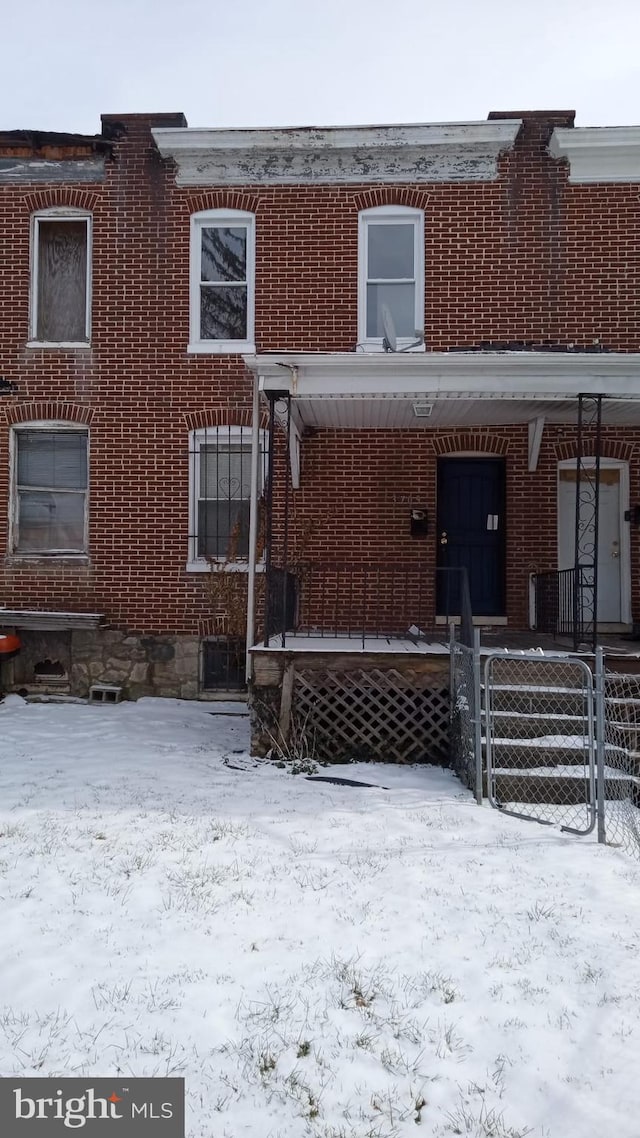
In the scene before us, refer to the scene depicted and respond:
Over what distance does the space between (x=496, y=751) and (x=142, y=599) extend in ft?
18.9

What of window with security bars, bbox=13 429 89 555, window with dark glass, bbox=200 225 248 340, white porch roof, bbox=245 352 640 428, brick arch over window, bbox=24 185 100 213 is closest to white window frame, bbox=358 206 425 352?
window with dark glass, bbox=200 225 248 340

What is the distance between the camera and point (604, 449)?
10297 mm

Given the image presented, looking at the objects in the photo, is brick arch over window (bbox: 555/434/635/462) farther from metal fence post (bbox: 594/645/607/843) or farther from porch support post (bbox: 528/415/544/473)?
metal fence post (bbox: 594/645/607/843)

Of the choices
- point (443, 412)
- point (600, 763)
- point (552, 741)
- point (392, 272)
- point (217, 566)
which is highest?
point (392, 272)

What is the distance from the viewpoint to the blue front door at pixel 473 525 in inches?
419

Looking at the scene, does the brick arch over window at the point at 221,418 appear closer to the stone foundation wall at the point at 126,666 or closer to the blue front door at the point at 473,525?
the blue front door at the point at 473,525

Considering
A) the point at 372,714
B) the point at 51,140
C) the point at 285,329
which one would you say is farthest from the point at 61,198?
the point at 372,714

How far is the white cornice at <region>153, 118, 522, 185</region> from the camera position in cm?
1038

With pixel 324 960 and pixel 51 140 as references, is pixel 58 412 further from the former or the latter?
pixel 324 960

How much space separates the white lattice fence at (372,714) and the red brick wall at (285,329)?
3.09 m
